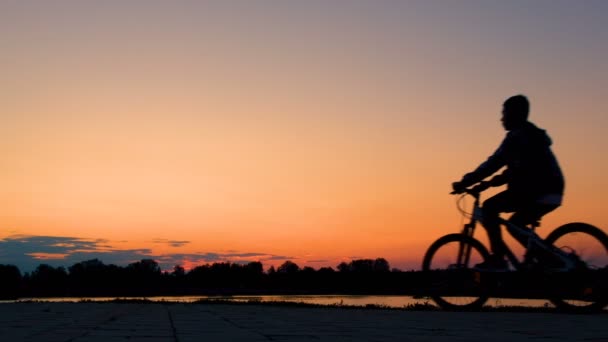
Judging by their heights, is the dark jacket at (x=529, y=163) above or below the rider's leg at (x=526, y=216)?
above

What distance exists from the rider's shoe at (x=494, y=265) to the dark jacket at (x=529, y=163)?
0.89 m

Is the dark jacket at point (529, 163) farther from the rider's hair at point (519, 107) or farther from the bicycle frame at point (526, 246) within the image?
the bicycle frame at point (526, 246)

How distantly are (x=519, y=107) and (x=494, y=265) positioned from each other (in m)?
2.05

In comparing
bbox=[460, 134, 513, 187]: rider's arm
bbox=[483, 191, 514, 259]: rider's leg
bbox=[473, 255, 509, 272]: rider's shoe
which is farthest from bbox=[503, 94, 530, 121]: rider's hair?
bbox=[473, 255, 509, 272]: rider's shoe

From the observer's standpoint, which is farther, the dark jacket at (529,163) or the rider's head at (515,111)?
the rider's head at (515,111)

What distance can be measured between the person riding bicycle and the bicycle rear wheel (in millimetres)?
506

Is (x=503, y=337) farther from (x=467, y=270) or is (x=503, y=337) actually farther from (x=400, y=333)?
(x=467, y=270)

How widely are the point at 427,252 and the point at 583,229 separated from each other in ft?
6.79

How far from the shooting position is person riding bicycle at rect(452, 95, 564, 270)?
7836 millimetres

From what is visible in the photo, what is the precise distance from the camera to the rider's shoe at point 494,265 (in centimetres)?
819

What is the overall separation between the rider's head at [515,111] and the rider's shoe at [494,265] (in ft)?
5.52

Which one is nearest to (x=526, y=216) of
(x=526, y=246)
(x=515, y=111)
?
(x=526, y=246)

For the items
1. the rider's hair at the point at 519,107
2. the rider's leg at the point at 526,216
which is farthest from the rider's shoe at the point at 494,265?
→ the rider's hair at the point at 519,107

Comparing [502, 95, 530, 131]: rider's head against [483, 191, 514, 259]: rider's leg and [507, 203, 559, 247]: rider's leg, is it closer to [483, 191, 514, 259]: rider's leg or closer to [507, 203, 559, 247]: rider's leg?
[483, 191, 514, 259]: rider's leg
